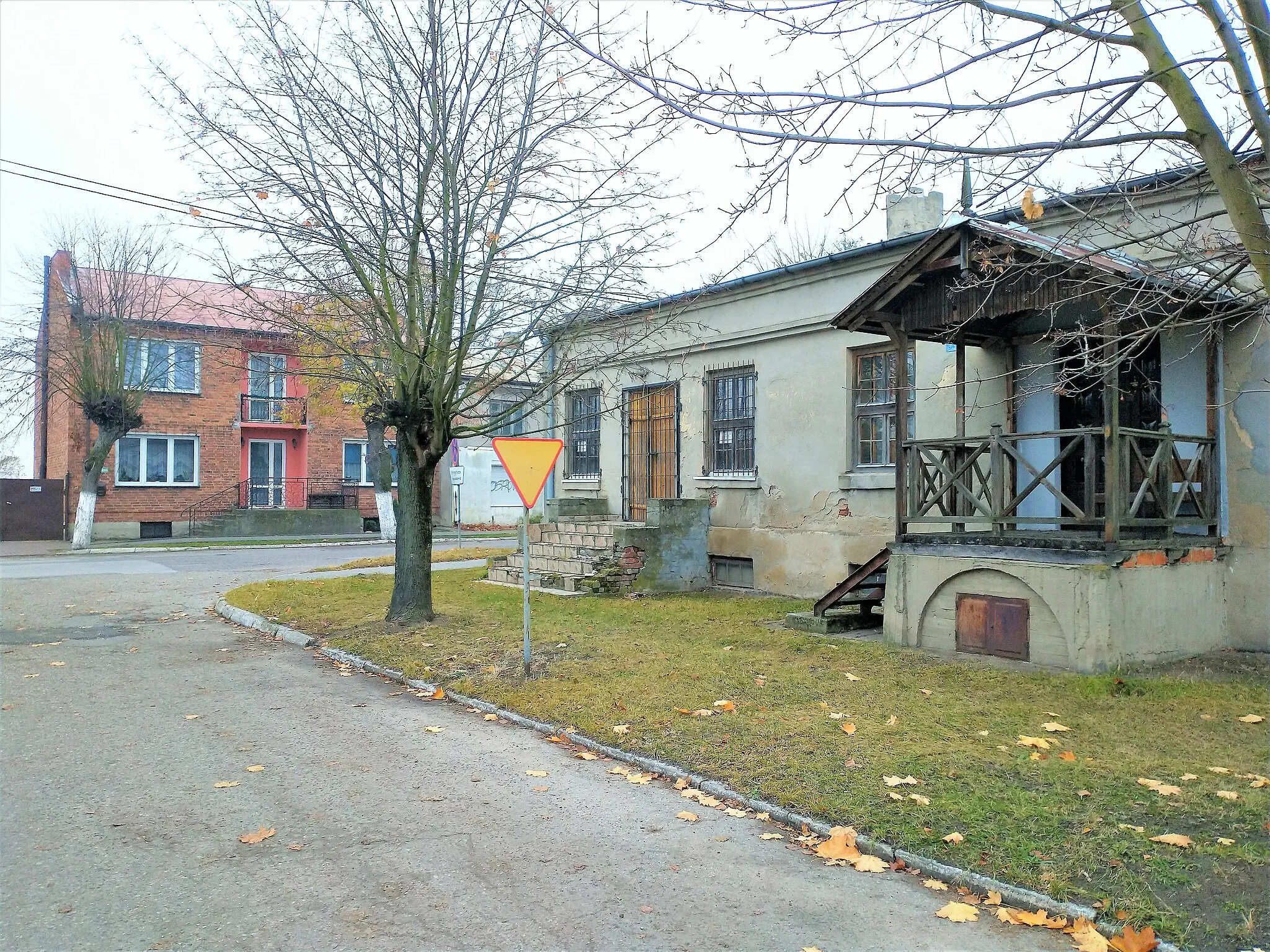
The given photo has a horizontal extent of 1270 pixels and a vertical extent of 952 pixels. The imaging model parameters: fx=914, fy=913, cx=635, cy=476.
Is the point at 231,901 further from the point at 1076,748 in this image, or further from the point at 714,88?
the point at 1076,748

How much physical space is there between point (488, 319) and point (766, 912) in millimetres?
8612

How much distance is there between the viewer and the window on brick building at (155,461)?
3134 cm

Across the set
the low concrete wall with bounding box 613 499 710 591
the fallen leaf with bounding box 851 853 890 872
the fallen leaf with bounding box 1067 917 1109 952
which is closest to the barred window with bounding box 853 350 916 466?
the low concrete wall with bounding box 613 499 710 591

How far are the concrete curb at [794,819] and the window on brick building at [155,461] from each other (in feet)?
86.0

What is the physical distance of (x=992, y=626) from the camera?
357 inches

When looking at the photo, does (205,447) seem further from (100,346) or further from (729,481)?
(729,481)

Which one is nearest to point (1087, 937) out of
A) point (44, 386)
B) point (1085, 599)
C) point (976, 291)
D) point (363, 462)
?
point (1085, 599)

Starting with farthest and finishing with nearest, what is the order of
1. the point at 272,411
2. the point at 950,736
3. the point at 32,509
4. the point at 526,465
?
the point at 272,411, the point at 32,509, the point at 526,465, the point at 950,736

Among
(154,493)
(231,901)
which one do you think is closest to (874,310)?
(231,901)

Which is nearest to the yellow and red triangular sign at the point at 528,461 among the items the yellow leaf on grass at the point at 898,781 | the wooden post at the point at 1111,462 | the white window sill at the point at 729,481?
the yellow leaf on grass at the point at 898,781

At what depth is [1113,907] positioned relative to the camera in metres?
3.86

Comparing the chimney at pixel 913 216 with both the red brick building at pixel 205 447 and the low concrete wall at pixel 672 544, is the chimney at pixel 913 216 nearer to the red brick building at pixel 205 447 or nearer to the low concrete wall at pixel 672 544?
the low concrete wall at pixel 672 544

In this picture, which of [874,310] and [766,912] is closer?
[766,912]

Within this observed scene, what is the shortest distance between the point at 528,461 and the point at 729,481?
6.71 metres
